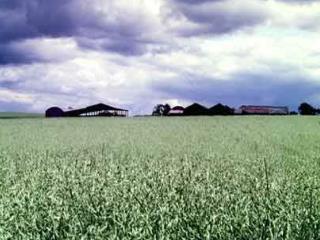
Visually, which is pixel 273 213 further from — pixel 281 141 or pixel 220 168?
pixel 281 141

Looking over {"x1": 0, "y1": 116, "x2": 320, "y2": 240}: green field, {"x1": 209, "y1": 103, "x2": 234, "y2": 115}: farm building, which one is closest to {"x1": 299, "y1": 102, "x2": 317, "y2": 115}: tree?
{"x1": 209, "y1": 103, "x2": 234, "y2": 115}: farm building

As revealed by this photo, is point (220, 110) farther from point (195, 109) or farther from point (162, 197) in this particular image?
point (162, 197)

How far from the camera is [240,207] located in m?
5.54

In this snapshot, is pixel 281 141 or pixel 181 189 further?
pixel 281 141

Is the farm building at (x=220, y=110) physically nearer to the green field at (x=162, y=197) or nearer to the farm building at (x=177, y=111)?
the farm building at (x=177, y=111)

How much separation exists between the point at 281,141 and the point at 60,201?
874 cm

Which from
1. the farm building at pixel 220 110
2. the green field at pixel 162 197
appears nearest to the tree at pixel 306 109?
the farm building at pixel 220 110

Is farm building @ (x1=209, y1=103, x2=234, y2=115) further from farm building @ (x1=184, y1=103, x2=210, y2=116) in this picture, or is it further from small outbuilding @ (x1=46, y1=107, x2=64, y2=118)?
small outbuilding @ (x1=46, y1=107, x2=64, y2=118)

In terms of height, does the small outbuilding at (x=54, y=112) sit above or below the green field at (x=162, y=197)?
above

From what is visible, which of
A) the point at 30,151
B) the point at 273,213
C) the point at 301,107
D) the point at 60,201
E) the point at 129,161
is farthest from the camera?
the point at 301,107

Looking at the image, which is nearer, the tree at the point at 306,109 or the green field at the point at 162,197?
the green field at the point at 162,197

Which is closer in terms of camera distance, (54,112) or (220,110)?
(220,110)

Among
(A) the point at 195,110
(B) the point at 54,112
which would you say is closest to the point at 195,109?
(A) the point at 195,110

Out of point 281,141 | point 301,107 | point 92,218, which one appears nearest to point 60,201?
point 92,218
